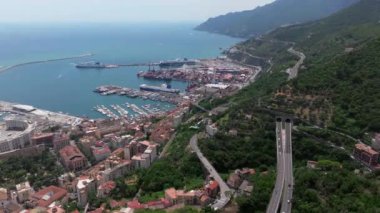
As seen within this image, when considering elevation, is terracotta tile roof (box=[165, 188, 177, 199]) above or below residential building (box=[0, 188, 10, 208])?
above

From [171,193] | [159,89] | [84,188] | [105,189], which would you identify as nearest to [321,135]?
[171,193]

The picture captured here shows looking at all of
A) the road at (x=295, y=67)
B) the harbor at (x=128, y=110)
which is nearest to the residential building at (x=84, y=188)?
the harbor at (x=128, y=110)

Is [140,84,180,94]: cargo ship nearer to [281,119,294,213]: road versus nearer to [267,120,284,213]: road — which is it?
[281,119,294,213]: road

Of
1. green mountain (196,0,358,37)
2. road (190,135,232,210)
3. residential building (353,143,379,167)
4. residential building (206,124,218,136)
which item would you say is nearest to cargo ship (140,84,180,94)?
residential building (206,124,218,136)

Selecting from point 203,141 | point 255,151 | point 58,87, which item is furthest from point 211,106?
point 58,87

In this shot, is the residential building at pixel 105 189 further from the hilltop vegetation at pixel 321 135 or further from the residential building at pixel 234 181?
the residential building at pixel 234 181
